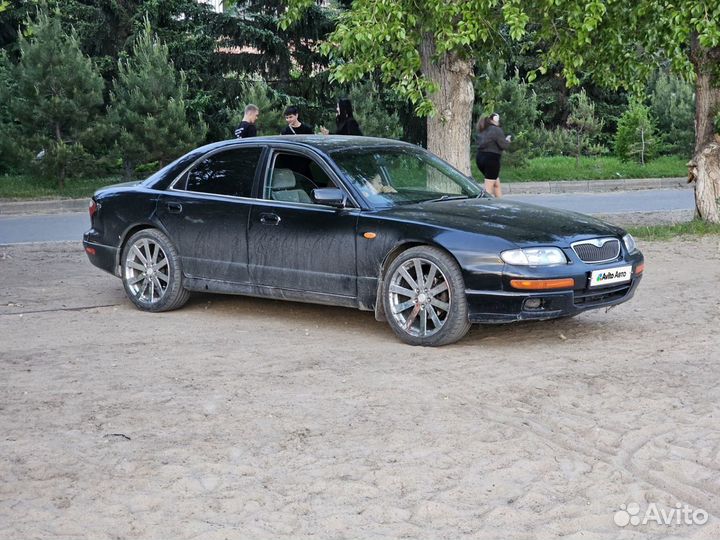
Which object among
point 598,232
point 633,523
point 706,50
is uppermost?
point 706,50

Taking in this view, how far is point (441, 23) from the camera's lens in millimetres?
14102

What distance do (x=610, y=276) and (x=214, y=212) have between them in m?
3.21

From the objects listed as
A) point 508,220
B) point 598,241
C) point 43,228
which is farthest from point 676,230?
point 43,228

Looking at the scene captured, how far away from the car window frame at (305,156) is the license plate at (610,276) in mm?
1782

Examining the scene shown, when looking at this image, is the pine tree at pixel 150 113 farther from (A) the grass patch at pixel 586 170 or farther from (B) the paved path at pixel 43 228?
(A) the grass patch at pixel 586 170

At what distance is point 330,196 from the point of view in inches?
332

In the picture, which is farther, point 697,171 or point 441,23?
point 697,171

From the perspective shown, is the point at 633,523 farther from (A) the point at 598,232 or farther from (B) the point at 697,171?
(B) the point at 697,171

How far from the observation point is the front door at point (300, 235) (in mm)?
8469

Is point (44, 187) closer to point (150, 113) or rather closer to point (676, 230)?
point (150, 113)

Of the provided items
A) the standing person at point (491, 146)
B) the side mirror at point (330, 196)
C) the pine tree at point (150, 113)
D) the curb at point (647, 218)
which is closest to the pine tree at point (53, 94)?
the pine tree at point (150, 113)

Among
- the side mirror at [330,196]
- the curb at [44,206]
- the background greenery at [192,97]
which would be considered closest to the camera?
the side mirror at [330,196]

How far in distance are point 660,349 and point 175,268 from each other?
13.1 ft

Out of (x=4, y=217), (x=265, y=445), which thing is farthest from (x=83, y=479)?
(x=4, y=217)
